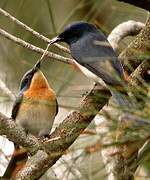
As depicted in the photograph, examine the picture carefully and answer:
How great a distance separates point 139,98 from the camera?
91 centimetres

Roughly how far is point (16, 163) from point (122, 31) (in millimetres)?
840

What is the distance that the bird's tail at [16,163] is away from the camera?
7.12 feet

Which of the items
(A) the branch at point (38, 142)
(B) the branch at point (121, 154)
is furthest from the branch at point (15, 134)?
(B) the branch at point (121, 154)

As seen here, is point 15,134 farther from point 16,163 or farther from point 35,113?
point 35,113

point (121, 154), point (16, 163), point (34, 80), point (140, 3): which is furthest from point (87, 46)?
point (121, 154)

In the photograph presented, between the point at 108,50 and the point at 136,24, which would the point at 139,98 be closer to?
the point at 108,50

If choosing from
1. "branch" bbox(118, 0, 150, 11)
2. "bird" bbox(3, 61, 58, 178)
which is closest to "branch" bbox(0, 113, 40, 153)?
"branch" bbox(118, 0, 150, 11)

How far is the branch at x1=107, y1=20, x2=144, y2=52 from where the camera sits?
266cm

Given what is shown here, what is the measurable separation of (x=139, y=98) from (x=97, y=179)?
15cm

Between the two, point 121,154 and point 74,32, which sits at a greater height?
point 121,154

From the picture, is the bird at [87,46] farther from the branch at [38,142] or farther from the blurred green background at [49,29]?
the branch at [38,142]

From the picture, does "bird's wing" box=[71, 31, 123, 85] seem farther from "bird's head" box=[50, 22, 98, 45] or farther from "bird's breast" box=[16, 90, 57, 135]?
"bird's breast" box=[16, 90, 57, 135]

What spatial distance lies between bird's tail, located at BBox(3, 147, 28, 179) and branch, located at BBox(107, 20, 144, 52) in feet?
2.21

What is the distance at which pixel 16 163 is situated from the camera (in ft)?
7.88
